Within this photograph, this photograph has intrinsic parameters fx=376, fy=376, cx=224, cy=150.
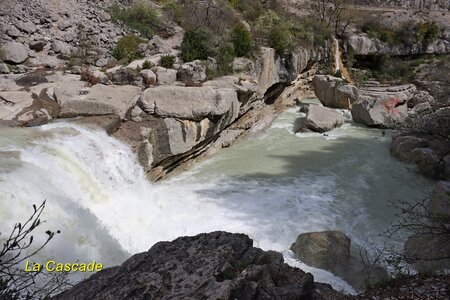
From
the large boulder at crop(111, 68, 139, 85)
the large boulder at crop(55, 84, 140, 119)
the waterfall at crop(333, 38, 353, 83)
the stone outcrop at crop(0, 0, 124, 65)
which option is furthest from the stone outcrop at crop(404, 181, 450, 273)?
the waterfall at crop(333, 38, 353, 83)

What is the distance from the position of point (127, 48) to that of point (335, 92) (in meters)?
9.62

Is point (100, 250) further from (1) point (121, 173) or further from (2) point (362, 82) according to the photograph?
(2) point (362, 82)

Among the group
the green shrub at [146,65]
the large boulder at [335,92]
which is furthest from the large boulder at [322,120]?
the green shrub at [146,65]

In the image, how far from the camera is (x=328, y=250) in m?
5.88

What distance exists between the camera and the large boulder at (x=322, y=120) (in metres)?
13.8

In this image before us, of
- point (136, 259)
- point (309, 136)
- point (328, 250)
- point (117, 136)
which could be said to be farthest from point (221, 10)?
point (136, 259)

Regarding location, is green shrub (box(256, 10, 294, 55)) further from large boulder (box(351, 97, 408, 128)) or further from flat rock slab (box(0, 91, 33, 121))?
flat rock slab (box(0, 91, 33, 121))

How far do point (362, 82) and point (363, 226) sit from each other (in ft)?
54.9

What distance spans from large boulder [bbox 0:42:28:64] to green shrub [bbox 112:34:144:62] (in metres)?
2.76

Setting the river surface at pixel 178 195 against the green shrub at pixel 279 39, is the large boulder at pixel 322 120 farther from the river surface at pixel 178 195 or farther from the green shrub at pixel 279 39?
Result: the green shrub at pixel 279 39

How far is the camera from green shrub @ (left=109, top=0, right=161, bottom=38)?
47.3ft

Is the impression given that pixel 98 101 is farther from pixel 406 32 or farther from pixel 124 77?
pixel 406 32

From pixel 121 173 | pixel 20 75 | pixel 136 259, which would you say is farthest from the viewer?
pixel 20 75

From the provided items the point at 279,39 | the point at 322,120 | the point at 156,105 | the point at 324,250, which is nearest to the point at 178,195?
the point at 156,105
